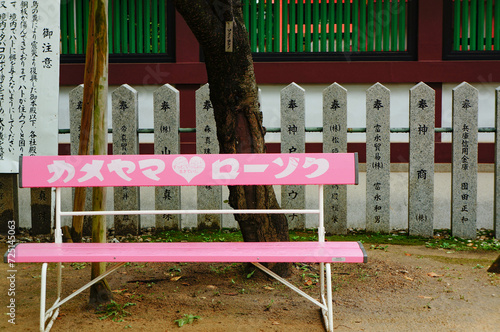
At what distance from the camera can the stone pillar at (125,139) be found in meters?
5.86

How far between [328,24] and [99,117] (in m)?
4.59

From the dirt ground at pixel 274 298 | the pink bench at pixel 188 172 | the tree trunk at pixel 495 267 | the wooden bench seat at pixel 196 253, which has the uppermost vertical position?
the pink bench at pixel 188 172

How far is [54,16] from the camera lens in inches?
217

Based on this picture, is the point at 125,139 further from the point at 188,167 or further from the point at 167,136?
the point at 188,167

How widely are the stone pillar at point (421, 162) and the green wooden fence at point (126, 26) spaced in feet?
11.6

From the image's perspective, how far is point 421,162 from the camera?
18.9 ft

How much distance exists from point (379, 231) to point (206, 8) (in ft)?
10.5

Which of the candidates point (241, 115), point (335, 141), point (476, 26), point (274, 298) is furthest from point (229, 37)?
point (476, 26)

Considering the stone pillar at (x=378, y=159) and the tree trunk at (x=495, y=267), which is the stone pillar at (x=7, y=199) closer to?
the stone pillar at (x=378, y=159)

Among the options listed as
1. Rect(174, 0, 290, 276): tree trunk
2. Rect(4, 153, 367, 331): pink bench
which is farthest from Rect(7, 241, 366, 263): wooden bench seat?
Rect(174, 0, 290, 276): tree trunk

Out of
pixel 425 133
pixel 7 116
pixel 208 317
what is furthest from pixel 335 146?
pixel 7 116

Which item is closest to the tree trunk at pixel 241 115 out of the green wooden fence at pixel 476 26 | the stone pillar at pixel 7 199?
the stone pillar at pixel 7 199

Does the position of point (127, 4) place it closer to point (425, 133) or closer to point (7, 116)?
point (7, 116)

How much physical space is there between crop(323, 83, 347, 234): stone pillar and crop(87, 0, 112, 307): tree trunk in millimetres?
2902
